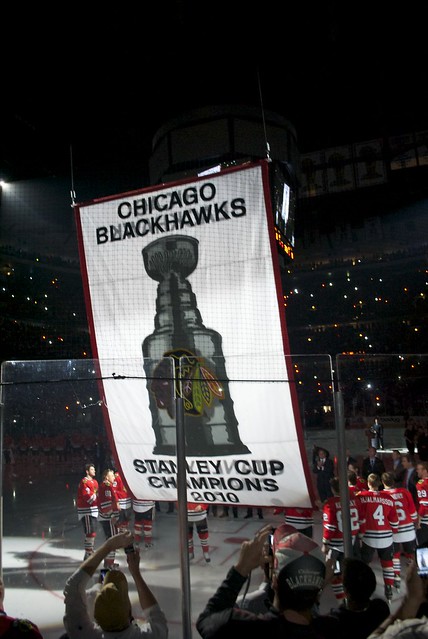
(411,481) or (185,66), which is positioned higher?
(185,66)

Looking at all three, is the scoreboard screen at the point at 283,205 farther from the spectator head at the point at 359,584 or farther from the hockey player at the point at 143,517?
the spectator head at the point at 359,584

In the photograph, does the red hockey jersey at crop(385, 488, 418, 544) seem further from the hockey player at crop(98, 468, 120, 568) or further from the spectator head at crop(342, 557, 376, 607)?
the spectator head at crop(342, 557, 376, 607)

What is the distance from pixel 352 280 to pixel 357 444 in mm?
28424

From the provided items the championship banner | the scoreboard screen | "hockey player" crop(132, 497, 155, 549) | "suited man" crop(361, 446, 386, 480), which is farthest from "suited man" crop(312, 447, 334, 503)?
the scoreboard screen

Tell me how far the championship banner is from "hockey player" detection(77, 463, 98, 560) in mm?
339

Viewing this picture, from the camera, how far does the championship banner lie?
416cm

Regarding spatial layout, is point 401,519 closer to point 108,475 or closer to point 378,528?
point 378,528

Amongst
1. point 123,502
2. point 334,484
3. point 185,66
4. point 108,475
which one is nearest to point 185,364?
point 108,475


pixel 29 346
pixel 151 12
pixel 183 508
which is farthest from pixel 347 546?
pixel 29 346

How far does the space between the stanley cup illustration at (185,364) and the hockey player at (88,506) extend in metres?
0.59

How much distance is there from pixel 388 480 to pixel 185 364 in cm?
251

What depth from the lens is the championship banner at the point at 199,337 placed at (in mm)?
4164

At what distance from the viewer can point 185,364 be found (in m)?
4.39

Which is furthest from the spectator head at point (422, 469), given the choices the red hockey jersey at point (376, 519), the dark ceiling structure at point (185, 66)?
the dark ceiling structure at point (185, 66)
